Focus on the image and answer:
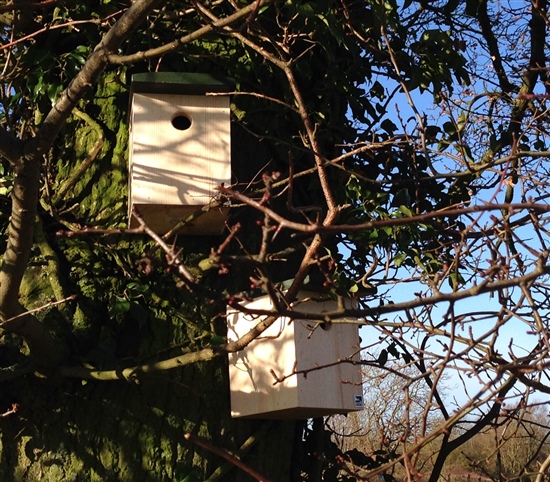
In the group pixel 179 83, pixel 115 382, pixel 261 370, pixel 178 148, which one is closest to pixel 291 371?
pixel 261 370

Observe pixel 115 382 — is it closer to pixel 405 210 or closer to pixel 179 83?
pixel 179 83

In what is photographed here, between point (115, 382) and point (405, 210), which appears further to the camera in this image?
point (405, 210)

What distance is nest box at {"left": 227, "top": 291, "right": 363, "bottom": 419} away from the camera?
2.67 metres

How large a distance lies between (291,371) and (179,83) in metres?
0.98

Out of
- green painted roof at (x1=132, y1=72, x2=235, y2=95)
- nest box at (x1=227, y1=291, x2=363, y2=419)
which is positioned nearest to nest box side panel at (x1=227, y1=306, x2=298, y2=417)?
nest box at (x1=227, y1=291, x2=363, y2=419)

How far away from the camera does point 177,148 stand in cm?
276

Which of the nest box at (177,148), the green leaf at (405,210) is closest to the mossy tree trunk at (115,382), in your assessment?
the nest box at (177,148)

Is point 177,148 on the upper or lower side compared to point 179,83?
lower

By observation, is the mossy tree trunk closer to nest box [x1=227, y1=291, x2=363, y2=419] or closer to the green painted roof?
nest box [x1=227, y1=291, x2=363, y2=419]

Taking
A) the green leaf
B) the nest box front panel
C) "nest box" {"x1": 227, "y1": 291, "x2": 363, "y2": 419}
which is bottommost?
"nest box" {"x1": 227, "y1": 291, "x2": 363, "y2": 419}

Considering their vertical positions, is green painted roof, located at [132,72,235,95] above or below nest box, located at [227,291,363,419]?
above

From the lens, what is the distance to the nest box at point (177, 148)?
269 centimetres

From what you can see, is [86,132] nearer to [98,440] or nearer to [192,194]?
[192,194]

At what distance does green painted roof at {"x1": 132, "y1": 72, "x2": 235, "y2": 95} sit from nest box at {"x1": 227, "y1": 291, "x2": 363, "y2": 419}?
0.71 meters
